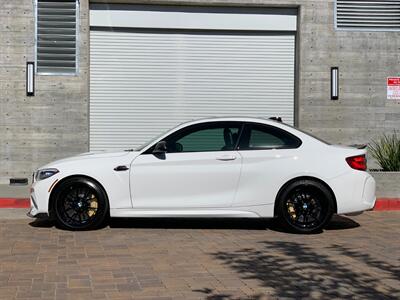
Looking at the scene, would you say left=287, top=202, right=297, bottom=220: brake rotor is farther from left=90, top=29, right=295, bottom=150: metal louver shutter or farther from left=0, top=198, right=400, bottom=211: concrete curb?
left=90, top=29, right=295, bottom=150: metal louver shutter

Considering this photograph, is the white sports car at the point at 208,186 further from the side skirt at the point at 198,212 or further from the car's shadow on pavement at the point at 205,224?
the car's shadow on pavement at the point at 205,224

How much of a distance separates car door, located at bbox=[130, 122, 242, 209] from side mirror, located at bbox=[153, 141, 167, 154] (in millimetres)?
58

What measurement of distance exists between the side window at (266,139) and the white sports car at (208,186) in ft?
0.27

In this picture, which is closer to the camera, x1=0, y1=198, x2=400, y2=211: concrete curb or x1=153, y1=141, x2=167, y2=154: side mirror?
x1=153, y1=141, x2=167, y2=154: side mirror

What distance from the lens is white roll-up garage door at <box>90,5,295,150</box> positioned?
14297 mm

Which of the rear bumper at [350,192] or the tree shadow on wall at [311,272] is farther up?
the rear bumper at [350,192]

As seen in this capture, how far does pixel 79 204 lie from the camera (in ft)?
28.1

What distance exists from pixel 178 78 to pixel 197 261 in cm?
832

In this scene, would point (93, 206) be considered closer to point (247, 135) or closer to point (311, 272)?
point (247, 135)

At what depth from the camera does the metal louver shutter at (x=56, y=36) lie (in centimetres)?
1382

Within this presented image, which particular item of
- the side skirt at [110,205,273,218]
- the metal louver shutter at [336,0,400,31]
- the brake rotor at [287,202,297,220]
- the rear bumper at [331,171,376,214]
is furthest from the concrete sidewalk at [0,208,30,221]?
the metal louver shutter at [336,0,400,31]

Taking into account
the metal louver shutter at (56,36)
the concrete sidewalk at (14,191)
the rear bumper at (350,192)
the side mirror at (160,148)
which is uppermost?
the metal louver shutter at (56,36)

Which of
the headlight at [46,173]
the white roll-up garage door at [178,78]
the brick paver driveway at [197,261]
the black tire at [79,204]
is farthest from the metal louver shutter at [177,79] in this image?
the black tire at [79,204]

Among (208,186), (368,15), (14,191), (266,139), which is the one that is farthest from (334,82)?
(14,191)
